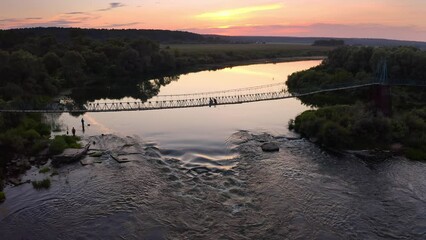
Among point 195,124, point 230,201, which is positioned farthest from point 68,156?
point 195,124

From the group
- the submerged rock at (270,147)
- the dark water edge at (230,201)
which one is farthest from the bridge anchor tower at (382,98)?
the submerged rock at (270,147)

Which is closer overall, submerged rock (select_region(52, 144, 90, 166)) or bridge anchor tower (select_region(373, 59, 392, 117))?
submerged rock (select_region(52, 144, 90, 166))

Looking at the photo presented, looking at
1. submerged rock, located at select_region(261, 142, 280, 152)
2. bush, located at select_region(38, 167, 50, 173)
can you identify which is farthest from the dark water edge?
submerged rock, located at select_region(261, 142, 280, 152)

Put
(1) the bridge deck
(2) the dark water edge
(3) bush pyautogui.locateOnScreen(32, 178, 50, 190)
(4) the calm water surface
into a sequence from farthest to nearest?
(4) the calm water surface
(1) the bridge deck
(3) bush pyautogui.locateOnScreen(32, 178, 50, 190)
(2) the dark water edge

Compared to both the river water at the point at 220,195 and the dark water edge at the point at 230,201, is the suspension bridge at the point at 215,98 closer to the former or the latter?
the river water at the point at 220,195

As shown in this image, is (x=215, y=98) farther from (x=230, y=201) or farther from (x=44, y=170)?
(x=230, y=201)

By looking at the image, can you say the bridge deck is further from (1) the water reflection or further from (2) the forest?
(1) the water reflection

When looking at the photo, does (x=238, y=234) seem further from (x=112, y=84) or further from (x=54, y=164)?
(x=112, y=84)
